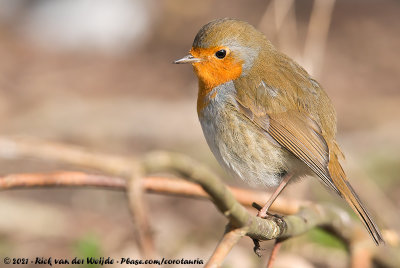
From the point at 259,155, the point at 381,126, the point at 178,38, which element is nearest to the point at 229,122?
the point at 259,155

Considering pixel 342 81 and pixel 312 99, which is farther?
pixel 342 81

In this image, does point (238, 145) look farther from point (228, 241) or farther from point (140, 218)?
point (140, 218)

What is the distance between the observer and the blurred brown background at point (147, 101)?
4.77m

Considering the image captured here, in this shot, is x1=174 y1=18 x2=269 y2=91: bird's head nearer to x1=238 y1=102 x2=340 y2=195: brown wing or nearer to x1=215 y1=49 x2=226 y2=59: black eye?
x1=215 y1=49 x2=226 y2=59: black eye

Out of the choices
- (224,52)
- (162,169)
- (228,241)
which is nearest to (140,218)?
(162,169)

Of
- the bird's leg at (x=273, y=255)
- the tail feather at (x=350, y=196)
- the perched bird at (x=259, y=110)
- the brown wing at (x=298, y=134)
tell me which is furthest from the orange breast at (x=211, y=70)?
the bird's leg at (x=273, y=255)

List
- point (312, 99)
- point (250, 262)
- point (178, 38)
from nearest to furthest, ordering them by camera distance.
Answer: point (312, 99), point (250, 262), point (178, 38)

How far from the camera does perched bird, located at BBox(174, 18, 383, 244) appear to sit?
2.94 meters

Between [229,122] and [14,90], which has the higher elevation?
[14,90]

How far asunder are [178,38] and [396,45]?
275 centimetres

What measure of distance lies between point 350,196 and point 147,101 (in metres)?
4.75

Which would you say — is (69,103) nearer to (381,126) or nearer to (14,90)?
(14,90)

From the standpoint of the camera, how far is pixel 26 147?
1.99 metres

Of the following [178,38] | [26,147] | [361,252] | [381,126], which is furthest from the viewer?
[178,38]
